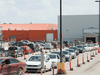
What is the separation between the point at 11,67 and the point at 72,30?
67.4 meters

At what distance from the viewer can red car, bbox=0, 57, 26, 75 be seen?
1545 centimetres

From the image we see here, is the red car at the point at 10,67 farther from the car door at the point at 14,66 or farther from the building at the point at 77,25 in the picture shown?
the building at the point at 77,25

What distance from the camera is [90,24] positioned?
81000mm

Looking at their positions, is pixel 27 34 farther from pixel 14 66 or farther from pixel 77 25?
pixel 14 66

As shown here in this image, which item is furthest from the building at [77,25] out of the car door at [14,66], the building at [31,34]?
the car door at [14,66]

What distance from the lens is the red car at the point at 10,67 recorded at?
608 inches

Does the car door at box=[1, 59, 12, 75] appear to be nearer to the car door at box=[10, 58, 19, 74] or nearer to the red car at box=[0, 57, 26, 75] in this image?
the red car at box=[0, 57, 26, 75]

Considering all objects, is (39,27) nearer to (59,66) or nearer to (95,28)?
(95,28)

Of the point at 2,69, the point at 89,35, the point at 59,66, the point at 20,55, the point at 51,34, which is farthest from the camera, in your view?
the point at 51,34

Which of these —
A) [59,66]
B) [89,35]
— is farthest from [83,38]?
[59,66]

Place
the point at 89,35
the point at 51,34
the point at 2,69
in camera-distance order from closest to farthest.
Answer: the point at 2,69
the point at 89,35
the point at 51,34

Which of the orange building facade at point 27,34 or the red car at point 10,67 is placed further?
the orange building facade at point 27,34

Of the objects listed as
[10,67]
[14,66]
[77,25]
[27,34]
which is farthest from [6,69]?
[27,34]

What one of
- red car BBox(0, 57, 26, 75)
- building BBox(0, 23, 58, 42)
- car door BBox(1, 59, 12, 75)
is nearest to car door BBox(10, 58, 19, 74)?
red car BBox(0, 57, 26, 75)
